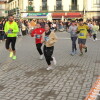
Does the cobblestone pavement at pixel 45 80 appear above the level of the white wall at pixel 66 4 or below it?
below

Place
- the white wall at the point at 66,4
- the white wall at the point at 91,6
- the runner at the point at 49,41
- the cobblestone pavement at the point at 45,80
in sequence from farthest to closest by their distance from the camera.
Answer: the white wall at the point at 66,4 < the white wall at the point at 91,6 < the runner at the point at 49,41 < the cobblestone pavement at the point at 45,80

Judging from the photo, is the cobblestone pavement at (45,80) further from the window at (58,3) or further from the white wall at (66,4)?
the window at (58,3)

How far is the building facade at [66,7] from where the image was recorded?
47844 mm

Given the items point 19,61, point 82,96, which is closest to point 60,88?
point 82,96

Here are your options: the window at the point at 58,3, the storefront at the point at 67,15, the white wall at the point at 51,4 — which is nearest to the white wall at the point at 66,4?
the window at the point at 58,3

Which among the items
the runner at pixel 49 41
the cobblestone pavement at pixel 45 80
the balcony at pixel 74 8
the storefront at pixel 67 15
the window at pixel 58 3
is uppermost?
the window at pixel 58 3

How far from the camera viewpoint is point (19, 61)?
9.55 meters

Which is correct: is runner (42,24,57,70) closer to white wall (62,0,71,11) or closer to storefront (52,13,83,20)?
storefront (52,13,83,20)

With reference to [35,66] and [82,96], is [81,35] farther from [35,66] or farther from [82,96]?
[82,96]

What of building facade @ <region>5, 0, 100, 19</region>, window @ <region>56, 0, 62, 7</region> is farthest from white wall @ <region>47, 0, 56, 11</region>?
window @ <region>56, 0, 62, 7</region>

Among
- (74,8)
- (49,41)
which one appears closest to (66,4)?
(74,8)

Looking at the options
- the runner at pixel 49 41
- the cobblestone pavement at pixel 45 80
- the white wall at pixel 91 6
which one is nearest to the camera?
the cobblestone pavement at pixel 45 80

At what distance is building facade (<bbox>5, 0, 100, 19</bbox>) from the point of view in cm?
4784

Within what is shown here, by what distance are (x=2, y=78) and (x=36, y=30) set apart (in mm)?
3562
